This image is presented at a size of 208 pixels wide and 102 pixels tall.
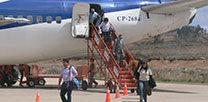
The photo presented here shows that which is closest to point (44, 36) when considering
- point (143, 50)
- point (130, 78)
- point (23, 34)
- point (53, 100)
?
point (23, 34)

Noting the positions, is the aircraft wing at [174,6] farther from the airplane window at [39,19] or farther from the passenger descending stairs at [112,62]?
the airplane window at [39,19]

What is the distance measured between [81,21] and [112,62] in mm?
3164

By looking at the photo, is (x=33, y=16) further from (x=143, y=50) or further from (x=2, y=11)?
(x=143, y=50)

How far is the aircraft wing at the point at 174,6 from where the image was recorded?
985 inches

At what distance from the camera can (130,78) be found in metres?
24.4

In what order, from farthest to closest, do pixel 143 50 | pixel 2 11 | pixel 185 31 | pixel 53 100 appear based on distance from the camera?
1. pixel 185 31
2. pixel 143 50
3. pixel 2 11
4. pixel 53 100

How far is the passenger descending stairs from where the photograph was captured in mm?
24438

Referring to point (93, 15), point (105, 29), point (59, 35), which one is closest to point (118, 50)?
point (105, 29)

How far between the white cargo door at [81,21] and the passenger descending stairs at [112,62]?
0.47 metres

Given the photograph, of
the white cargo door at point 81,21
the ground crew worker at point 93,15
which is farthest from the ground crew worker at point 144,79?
the ground crew worker at point 93,15

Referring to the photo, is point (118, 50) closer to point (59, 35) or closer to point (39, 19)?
point (59, 35)

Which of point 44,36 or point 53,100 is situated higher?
point 44,36

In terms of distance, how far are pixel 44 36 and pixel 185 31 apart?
107128 mm

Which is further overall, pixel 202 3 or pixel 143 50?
pixel 143 50
